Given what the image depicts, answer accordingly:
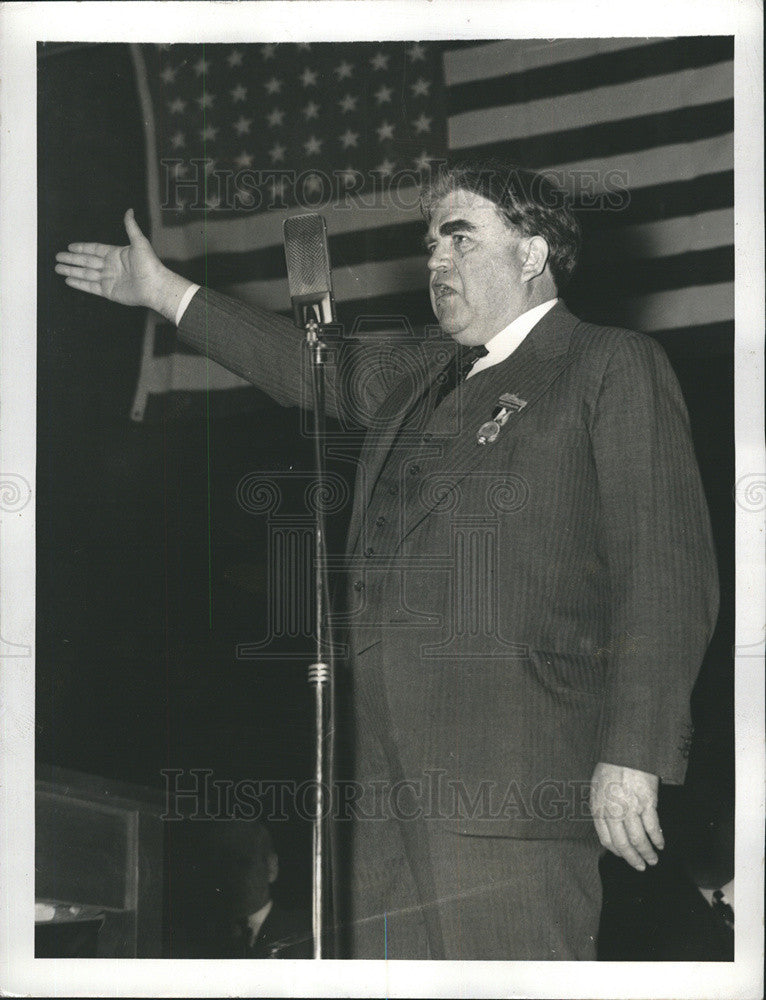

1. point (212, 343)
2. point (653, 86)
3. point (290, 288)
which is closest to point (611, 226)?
point (653, 86)

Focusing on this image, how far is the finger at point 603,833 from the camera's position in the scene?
91.4 inches

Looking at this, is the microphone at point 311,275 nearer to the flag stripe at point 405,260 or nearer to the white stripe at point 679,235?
the flag stripe at point 405,260

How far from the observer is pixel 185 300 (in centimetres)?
253

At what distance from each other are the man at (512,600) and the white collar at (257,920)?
181 millimetres

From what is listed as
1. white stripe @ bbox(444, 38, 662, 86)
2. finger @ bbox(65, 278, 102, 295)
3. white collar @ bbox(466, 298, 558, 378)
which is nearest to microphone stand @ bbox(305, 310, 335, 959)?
white collar @ bbox(466, 298, 558, 378)

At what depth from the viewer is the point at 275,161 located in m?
2.53

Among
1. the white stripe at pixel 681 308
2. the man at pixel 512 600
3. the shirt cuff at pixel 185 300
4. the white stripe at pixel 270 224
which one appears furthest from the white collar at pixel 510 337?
the shirt cuff at pixel 185 300

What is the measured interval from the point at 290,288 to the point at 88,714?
0.99m

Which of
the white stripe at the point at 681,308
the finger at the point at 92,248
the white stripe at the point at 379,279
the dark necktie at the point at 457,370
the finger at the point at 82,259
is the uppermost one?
the finger at the point at 92,248

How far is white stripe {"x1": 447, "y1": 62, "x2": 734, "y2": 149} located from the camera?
2473mm

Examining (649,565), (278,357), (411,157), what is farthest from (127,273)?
(649,565)

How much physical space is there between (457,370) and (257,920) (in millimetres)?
1193

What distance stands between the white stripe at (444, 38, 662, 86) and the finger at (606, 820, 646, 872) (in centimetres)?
155

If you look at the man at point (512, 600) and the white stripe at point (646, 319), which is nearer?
the man at point (512, 600)
